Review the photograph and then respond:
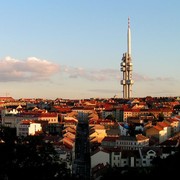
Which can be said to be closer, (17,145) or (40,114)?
(17,145)

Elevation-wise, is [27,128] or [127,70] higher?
[127,70]

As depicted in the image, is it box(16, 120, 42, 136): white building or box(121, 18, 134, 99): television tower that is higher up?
box(121, 18, 134, 99): television tower

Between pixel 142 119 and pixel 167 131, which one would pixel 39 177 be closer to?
pixel 167 131

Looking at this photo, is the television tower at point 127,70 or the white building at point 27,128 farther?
the television tower at point 127,70

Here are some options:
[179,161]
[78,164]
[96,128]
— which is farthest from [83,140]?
[179,161]

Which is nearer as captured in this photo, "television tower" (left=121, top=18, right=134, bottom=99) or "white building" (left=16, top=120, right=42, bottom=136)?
"white building" (left=16, top=120, right=42, bottom=136)

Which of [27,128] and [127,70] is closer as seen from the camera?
[27,128]

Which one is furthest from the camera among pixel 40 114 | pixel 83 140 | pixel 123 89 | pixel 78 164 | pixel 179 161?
pixel 123 89

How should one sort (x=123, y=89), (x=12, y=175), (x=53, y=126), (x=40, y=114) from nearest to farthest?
(x=12, y=175) < (x=53, y=126) < (x=40, y=114) < (x=123, y=89)

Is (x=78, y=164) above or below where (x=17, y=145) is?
below

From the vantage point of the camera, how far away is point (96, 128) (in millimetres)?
52500

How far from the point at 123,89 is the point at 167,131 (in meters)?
67.4

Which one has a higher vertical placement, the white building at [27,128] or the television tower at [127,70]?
the television tower at [127,70]

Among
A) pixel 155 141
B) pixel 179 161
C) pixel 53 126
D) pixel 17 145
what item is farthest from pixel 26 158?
pixel 53 126
